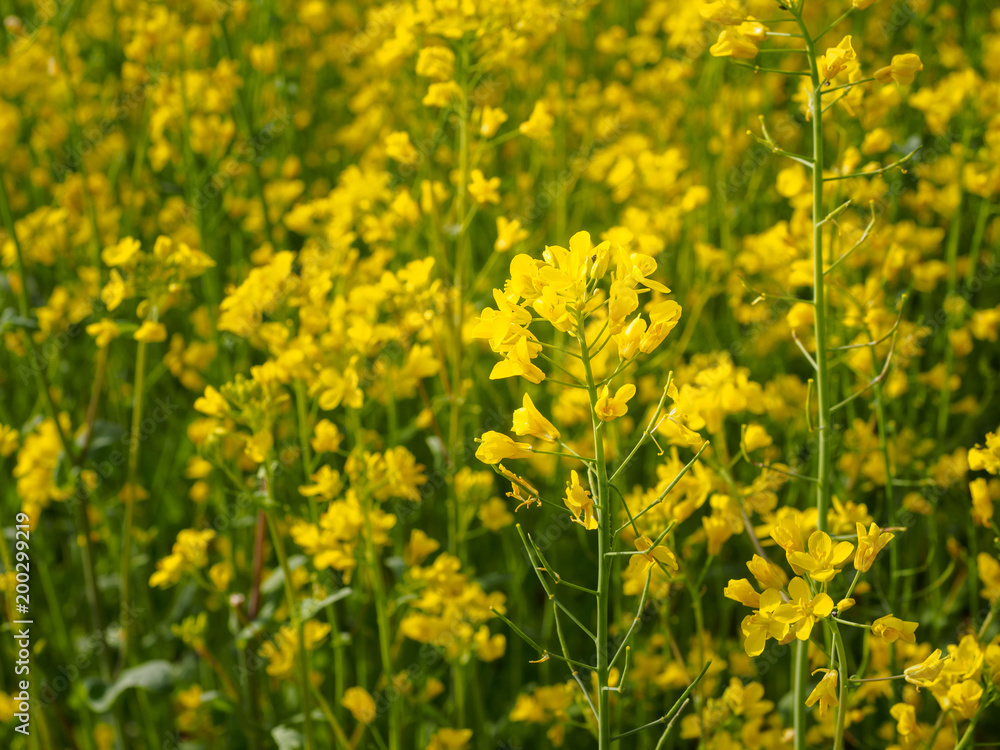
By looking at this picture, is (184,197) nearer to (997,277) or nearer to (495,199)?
(495,199)

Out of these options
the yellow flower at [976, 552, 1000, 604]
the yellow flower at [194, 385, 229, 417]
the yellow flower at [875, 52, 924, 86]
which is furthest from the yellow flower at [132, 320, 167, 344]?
the yellow flower at [976, 552, 1000, 604]

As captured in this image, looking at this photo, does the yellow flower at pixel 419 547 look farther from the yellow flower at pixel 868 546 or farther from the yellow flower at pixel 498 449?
the yellow flower at pixel 868 546

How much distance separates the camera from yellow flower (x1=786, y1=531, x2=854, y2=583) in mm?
1088

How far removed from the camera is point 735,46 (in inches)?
55.8

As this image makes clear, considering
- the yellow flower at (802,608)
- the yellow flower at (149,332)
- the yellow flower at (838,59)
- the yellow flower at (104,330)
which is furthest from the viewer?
the yellow flower at (104,330)

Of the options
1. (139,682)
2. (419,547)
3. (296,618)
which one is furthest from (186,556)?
(419,547)

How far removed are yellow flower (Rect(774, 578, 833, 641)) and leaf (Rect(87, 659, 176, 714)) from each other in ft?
4.87

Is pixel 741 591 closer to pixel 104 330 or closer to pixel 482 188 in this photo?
pixel 482 188

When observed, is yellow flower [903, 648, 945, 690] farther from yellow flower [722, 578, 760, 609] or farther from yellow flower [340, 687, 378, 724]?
yellow flower [340, 687, 378, 724]

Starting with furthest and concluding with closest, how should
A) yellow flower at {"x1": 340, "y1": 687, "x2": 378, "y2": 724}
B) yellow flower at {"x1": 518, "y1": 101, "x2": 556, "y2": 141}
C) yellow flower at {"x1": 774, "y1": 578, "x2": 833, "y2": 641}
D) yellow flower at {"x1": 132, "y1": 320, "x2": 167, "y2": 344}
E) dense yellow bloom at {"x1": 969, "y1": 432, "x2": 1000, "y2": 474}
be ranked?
yellow flower at {"x1": 518, "y1": 101, "x2": 556, "y2": 141} → yellow flower at {"x1": 132, "y1": 320, "x2": 167, "y2": 344} → yellow flower at {"x1": 340, "y1": 687, "x2": 378, "y2": 724} → dense yellow bloom at {"x1": 969, "y1": 432, "x2": 1000, "y2": 474} → yellow flower at {"x1": 774, "y1": 578, "x2": 833, "y2": 641}

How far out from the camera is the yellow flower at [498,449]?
1155 millimetres

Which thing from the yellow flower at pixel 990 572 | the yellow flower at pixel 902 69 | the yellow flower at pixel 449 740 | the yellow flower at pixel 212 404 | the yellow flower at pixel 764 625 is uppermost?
the yellow flower at pixel 902 69

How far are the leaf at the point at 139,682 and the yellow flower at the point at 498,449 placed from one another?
1255 mm

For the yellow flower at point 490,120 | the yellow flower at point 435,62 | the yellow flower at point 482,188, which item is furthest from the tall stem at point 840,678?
the yellow flower at point 435,62
